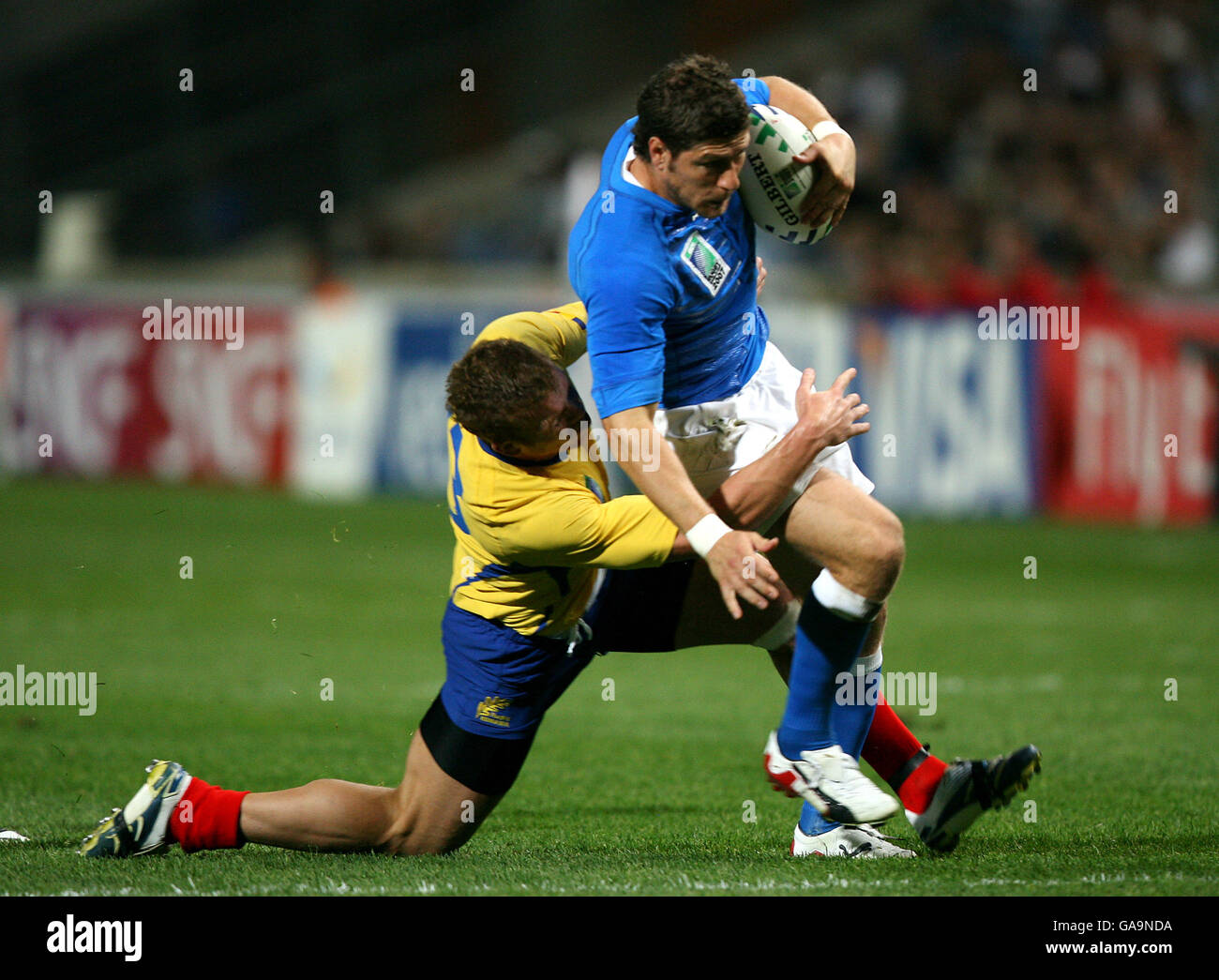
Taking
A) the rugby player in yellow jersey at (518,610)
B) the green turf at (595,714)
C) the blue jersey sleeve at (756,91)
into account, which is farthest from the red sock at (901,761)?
the blue jersey sleeve at (756,91)

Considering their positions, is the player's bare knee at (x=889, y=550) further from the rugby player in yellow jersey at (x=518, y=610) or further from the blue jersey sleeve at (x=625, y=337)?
the blue jersey sleeve at (x=625, y=337)

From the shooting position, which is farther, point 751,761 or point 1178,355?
point 1178,355

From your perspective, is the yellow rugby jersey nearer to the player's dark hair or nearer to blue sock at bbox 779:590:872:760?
blue sock at bbox 779:590:872:760

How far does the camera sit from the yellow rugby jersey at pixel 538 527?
14.4ft

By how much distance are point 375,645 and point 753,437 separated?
4.95 metres

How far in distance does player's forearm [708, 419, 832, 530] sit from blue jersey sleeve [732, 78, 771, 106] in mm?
1096

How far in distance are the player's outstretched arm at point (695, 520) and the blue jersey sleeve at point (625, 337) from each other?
0.06m

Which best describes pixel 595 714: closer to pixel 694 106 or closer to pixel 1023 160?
pixel 694 106

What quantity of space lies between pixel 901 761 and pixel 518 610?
48.1 inches

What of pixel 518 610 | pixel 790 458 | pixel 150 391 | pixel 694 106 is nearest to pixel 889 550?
pixel 790 458

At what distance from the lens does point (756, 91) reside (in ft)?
16.2
